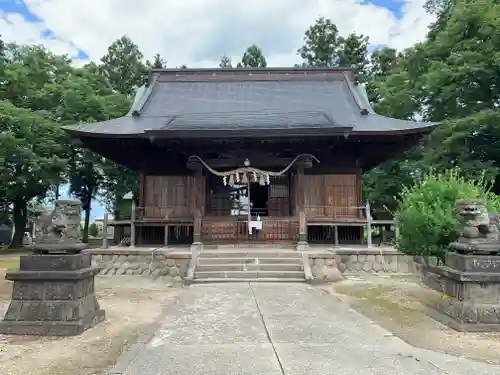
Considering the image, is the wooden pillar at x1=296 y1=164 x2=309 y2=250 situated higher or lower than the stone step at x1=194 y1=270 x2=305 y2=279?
higher

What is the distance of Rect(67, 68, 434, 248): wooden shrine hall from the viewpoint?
479 inches

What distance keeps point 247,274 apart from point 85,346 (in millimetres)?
5643

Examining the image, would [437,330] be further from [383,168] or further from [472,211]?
[383,168]

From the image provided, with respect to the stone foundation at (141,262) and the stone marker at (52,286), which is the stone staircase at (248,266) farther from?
the stone marker at (52,286)

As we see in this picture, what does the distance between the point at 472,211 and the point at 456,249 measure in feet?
1.94

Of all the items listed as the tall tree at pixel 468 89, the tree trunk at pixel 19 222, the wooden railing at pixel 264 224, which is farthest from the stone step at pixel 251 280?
the tree trunk at pixel 19 222

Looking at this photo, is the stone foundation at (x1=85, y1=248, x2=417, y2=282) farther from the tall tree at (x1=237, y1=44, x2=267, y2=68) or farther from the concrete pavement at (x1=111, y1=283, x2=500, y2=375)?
the tall tree at (x1=237, y1=44, x2=267, y2=68)

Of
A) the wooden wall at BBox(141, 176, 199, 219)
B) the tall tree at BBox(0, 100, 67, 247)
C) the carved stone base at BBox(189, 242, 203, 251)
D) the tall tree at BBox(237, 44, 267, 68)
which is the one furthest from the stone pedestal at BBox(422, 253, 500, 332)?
the tall tree at BBox(237, 44, 267, 68)

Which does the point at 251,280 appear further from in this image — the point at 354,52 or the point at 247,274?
the point at 354,52

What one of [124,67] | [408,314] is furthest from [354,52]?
[408,314]

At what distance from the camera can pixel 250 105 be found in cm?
1602

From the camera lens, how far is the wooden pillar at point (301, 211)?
38.2ft

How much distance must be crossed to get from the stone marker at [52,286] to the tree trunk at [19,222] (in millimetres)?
17043

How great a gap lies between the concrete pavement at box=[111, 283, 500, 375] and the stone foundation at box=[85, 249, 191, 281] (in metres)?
3.95
